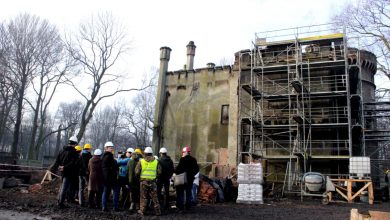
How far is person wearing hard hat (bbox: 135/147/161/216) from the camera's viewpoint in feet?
30.6

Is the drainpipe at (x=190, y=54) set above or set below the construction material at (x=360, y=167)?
above

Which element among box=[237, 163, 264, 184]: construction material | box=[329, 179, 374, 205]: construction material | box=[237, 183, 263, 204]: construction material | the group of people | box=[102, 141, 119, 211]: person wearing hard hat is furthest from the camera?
box=[329, 179, 374, 205]: construction material

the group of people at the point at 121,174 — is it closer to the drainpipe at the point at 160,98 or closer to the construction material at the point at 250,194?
the construction material at the point at 250,194

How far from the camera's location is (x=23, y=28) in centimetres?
3459

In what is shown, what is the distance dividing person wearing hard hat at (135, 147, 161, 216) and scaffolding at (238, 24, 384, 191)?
1166 centimetres

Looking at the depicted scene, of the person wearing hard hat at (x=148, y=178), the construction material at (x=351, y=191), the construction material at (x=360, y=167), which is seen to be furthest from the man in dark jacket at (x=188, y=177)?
the construction material at (x=360, y=167)

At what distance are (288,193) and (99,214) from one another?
12.6m

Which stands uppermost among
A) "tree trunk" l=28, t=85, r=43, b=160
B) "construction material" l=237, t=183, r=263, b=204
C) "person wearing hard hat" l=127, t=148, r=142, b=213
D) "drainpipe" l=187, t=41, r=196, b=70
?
"drainpipe" l=187, t=41, r=196, b=70

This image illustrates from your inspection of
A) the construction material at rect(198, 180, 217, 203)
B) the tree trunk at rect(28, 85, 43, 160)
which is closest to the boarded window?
the construction material at rect(198, 180, 217, 203)

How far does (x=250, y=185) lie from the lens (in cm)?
1494

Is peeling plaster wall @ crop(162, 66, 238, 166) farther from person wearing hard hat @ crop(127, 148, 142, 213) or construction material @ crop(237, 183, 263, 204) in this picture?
person wearing hard hat @ crop(127, 148, 142, 213)

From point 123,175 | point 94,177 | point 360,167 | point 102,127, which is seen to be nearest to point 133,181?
point 123,175

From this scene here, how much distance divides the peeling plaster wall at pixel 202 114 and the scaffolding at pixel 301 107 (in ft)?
3.68

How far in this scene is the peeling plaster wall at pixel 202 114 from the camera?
78.8 feet
